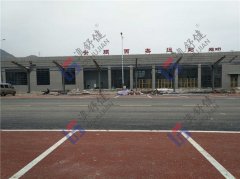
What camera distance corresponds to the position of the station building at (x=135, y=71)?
4053cm

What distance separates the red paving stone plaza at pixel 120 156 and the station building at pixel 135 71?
106 ft

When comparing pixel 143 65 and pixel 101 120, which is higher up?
pixel 143 65

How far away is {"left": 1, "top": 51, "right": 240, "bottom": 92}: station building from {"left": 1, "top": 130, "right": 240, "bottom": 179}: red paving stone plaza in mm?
32258

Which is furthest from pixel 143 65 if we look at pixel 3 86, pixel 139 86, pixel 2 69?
pixel 2 69

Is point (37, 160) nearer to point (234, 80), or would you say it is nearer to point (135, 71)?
point (135, 71)

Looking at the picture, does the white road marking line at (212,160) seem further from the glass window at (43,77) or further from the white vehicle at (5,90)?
the glass window at (43,77)

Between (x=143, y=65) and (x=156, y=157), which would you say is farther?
(x=143, y=65)

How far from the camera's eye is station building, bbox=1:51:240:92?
40531 mm

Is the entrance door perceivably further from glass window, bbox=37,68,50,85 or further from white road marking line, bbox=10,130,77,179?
white road marking line, bbox=10,130,77,179

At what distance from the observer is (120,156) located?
5785 millimetres

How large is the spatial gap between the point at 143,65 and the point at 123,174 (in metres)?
37.5

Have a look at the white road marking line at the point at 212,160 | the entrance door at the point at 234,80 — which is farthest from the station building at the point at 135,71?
the white road marking line at the point at 212,160

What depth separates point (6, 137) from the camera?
781 centimetres

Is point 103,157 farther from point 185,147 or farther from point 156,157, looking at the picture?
point 185,147
